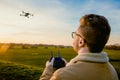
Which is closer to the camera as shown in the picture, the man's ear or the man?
the man

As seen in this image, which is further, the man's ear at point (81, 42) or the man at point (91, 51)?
the man's ear at point (81, 42)

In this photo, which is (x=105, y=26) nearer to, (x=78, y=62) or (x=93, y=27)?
(x=93, y=27)

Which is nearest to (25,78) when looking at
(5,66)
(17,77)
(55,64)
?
(17,77)

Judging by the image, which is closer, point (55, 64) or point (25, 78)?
point (55, 64)

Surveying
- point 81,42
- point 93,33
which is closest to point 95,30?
point 93,33

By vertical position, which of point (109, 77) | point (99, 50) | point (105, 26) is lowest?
point (109, 77)

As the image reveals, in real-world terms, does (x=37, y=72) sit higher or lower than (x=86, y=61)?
lower
